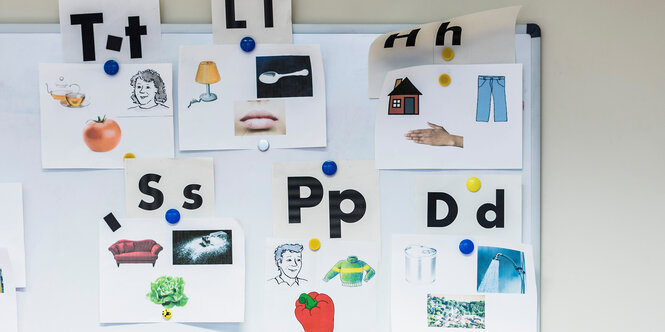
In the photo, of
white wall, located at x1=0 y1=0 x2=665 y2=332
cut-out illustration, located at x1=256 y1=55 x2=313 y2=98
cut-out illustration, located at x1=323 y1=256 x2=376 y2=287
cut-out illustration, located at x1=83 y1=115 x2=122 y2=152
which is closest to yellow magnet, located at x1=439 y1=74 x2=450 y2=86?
white wall, located at x1=0 y1=0 x2=665 y2=332

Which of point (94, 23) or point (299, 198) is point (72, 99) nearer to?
point (94, 23)

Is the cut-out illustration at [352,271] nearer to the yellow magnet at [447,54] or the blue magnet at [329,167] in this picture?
the blue magnet at [329,167]

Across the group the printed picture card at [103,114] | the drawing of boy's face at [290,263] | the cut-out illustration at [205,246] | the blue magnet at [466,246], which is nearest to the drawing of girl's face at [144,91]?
the printed picture card at [103,114]

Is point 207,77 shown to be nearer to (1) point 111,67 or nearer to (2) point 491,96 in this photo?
(1) point 111,67

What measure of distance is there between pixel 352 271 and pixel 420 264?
0.12 meters

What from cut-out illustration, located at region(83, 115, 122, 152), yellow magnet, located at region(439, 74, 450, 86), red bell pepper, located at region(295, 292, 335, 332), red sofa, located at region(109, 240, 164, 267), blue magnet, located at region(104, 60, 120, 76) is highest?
blue magnet, located at region(104, 60, 120, 76)

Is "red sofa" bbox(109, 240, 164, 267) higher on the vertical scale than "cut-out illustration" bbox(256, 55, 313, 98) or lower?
lower

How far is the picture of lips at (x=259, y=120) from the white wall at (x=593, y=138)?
0.17 meters

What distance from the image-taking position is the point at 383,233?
33.3 inches

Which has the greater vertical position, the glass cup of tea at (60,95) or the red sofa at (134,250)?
the glass cup of tea at (60,95)

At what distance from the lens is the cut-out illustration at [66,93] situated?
2.68ft

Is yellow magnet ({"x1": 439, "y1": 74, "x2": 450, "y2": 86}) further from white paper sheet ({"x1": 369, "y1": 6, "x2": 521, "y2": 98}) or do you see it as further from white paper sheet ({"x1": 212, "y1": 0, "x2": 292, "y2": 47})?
white paper sheet ({"x1": 212, "y1": 0, "x2": 292, "y2": 47})

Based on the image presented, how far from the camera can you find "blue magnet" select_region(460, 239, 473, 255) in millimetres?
827

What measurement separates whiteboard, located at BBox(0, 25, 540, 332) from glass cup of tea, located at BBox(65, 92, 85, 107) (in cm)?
6
